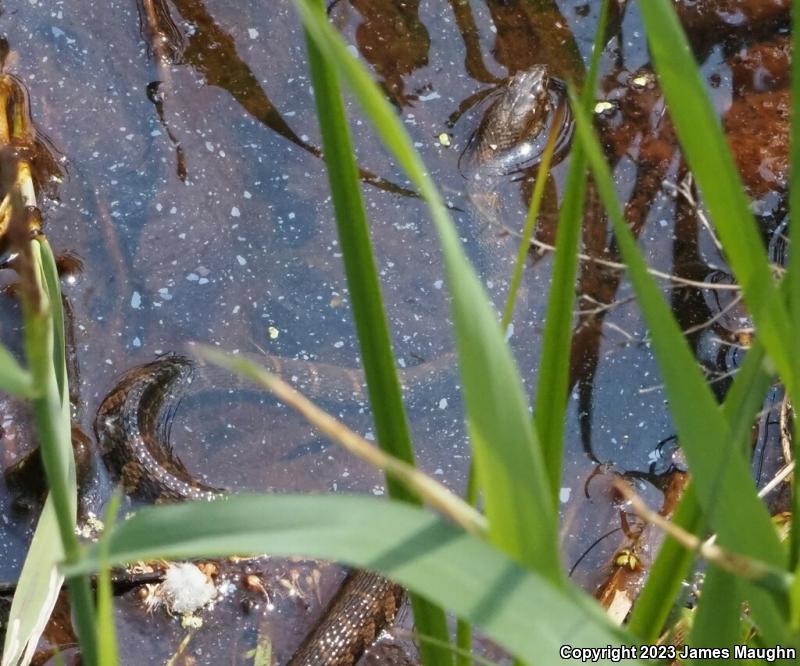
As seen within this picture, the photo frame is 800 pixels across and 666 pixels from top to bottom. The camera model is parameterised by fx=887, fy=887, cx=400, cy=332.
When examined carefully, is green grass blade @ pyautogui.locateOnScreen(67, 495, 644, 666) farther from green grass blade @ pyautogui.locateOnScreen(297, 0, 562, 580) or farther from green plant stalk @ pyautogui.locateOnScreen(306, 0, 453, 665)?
green plant stalk @ pyautogui.locateOnScreen(306, 0, 453, 665)

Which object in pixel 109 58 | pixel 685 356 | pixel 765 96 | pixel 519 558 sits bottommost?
pixel 519 558

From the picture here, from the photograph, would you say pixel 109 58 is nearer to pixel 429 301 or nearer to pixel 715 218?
pixel 429 301

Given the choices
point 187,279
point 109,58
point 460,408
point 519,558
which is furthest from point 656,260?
point 519,558

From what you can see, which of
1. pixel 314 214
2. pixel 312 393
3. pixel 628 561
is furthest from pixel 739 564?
pixel 314 214

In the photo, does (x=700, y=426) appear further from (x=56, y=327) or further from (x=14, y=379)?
(x=56, y=327)

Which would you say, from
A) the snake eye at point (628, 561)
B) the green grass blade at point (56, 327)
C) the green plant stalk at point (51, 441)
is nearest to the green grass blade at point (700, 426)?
the green plant stalk at point (51, 441)

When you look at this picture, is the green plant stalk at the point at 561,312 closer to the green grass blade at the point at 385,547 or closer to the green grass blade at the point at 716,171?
the green grass blade at the point at 716,171

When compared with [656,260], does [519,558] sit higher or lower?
lower
